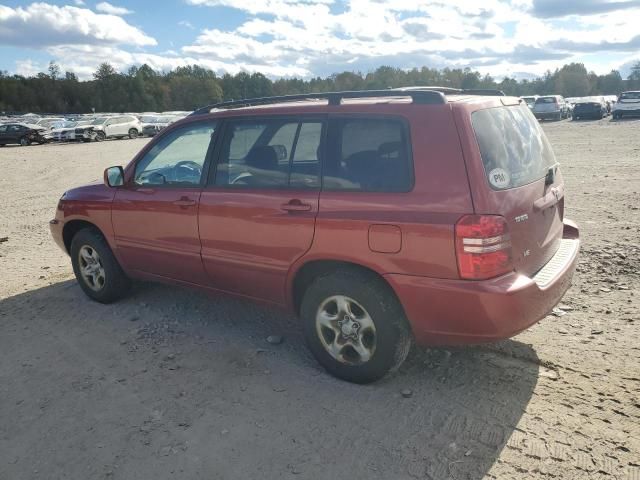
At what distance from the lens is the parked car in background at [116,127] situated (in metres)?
35.3

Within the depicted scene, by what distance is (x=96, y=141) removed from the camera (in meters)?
35.2

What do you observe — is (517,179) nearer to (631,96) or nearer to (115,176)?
(115,176)

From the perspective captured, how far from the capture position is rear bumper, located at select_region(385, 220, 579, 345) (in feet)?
10.0

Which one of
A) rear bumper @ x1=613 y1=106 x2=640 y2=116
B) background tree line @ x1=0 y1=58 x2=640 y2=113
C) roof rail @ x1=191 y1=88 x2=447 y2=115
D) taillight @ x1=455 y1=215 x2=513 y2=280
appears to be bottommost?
taillight @ x1=455 y1=215 x2=513 y2=280

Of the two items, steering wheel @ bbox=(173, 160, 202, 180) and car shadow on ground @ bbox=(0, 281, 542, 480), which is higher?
steering wheel @ bbox=(173, 160, 202, 180)

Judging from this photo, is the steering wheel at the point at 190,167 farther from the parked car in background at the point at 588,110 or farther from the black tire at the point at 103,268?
the parked car in background at the point at 588,110

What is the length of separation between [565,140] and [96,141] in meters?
27.8

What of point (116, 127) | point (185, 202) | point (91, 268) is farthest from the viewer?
point (116, 127)

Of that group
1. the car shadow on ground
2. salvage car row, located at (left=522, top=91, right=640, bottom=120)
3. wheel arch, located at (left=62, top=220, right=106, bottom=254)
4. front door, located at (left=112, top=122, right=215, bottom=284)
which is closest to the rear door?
the car shadow on ground

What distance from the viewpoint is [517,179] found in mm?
3311

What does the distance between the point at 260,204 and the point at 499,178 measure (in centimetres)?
161

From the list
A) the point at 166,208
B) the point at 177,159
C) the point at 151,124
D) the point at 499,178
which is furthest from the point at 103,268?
the point at 151,124

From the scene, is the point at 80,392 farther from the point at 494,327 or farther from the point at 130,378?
the point at 494,327

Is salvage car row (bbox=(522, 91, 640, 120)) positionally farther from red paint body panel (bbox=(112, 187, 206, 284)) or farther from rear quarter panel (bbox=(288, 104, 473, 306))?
rear quarter panel (bbox=(288, 104, 473, 306))
